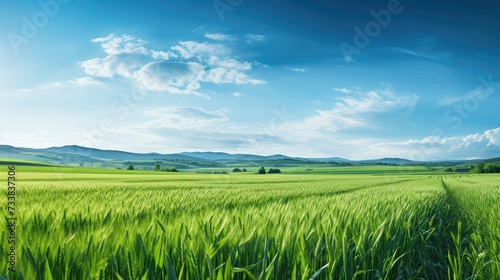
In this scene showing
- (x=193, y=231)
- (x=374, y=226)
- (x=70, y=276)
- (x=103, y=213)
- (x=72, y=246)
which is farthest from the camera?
(x=103, y=213)

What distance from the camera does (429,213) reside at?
7434mm

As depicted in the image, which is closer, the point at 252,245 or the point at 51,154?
the point at 252,245

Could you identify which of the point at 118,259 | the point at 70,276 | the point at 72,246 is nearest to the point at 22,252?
the point at 72,246

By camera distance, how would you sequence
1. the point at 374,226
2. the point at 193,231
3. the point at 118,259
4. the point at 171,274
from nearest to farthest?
the point at 171,274 → the point at 118,259 → the point at 193,231 → the point at 374,226

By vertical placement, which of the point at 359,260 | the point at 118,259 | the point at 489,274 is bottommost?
the point at 489,274

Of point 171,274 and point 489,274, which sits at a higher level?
point 171,274

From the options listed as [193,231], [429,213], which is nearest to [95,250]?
[193,231]

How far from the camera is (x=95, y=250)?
2312mm

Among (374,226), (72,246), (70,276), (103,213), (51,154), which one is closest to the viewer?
(70,276)

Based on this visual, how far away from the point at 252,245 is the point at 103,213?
299 centimetres

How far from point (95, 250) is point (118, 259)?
0.17 m

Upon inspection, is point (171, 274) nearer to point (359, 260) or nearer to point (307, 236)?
point (307, 236)

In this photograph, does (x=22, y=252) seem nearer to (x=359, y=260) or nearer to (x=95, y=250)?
(x=95, y=250)

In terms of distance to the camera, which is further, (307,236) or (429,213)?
(429,213)
